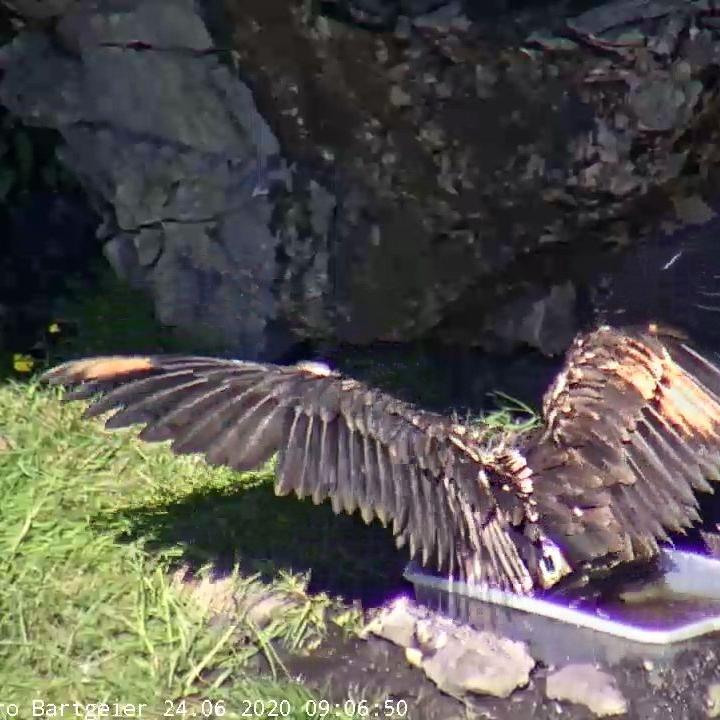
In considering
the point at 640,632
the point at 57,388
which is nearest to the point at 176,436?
the point at 640,632

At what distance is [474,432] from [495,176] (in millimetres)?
1000

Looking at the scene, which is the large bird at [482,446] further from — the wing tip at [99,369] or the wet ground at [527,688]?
the wet ground at [527,688]

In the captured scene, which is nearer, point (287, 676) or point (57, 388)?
point (287, 676)

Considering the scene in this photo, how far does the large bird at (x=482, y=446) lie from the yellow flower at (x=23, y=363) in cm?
146

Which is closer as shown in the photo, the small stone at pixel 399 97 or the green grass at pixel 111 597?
the green grass at pixel 111 597

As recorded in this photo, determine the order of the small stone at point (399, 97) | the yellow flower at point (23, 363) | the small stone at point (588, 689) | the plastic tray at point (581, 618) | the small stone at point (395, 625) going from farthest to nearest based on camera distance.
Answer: the yellow flower at point (23, 363) → the small stone at point (399, 97) → the small stone at point (395, 625) → the plastic tray at point (581, 618) → the small stone at point (588, 689)

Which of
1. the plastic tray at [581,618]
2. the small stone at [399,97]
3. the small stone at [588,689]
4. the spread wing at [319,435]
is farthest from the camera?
the small stone at [399,97]

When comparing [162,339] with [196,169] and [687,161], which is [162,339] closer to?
[196,169]

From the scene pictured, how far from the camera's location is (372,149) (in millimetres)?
4250

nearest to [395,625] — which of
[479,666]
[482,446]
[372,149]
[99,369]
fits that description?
[479,666]

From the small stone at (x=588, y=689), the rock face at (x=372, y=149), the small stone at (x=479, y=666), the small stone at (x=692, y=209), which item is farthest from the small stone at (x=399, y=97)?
the small stone at (x=588, y=689)

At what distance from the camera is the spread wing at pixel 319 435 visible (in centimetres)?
286

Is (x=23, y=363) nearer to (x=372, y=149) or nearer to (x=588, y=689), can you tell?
(x=372, y=149)

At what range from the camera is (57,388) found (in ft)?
14.2
